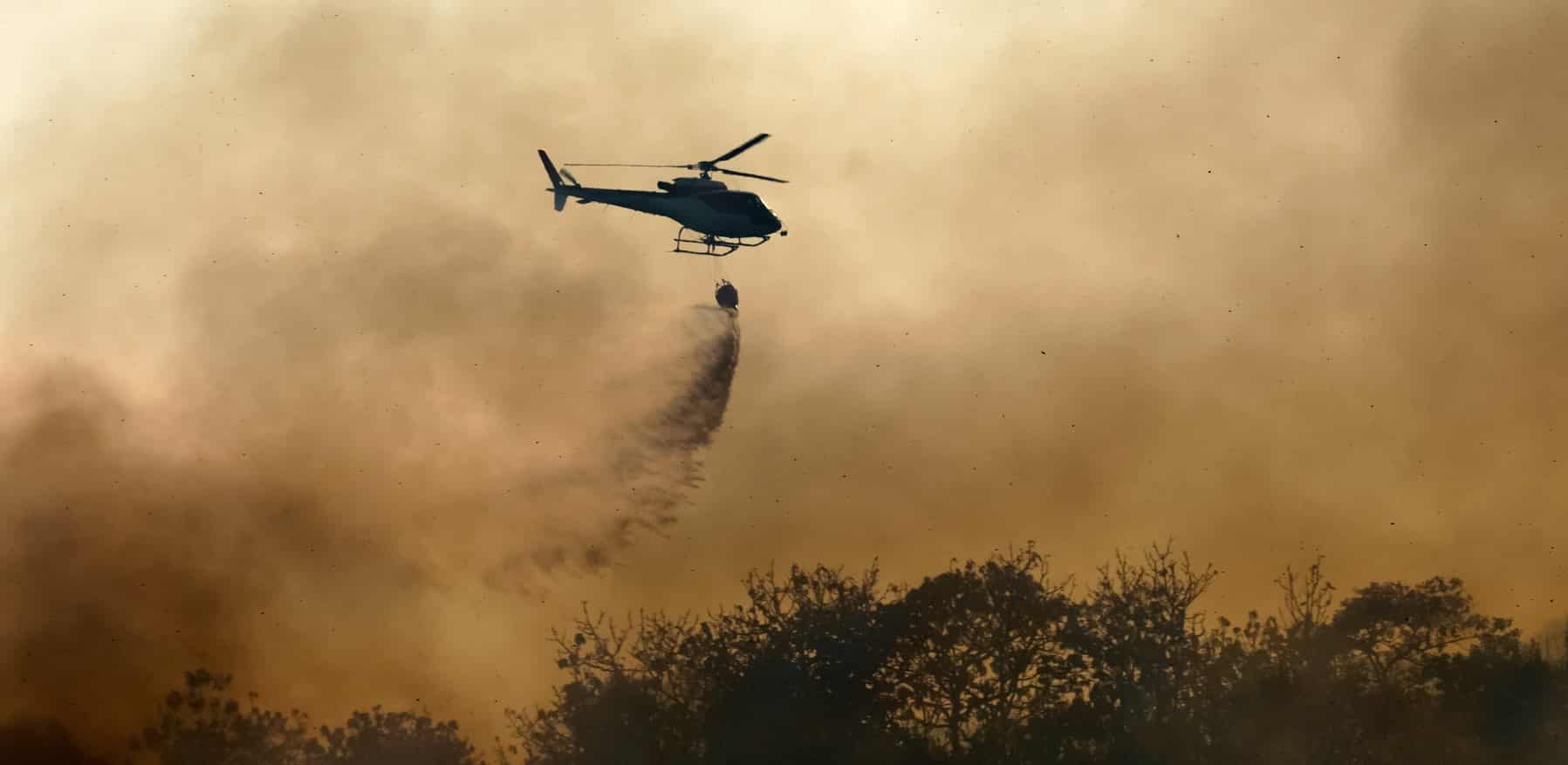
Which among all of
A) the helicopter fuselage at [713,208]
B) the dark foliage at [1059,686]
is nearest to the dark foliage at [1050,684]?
the dark foliage at [1059,686]

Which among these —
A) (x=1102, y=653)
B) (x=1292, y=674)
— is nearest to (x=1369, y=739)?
(x=1292, y=674)

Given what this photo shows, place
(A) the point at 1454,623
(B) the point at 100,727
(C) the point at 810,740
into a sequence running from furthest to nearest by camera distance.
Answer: (B) the point at 100,727 < (A) the point at 1454,623 < (C) the point at 810,740

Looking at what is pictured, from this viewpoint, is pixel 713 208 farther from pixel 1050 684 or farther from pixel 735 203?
pixel 1050 684

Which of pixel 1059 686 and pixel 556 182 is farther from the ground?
pixel 556 182

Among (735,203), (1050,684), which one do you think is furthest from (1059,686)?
(735,203)

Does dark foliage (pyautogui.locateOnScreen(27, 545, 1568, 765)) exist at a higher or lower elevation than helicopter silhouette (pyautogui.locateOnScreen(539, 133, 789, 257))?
lower

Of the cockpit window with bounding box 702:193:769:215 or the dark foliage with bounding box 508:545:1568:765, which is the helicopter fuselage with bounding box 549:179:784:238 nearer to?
the cockpit window with bounding box 702:193:769:215

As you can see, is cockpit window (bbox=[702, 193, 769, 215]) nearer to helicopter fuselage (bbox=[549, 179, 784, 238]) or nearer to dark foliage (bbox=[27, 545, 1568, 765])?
helicopter fuselage (bbox=[549, 179, 784, 238])

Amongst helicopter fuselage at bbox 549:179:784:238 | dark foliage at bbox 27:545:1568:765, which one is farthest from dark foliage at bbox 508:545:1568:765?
helicopter fuselage at bbox 549:179:784:238

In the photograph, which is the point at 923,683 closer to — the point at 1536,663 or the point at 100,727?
the point at 1536,663
